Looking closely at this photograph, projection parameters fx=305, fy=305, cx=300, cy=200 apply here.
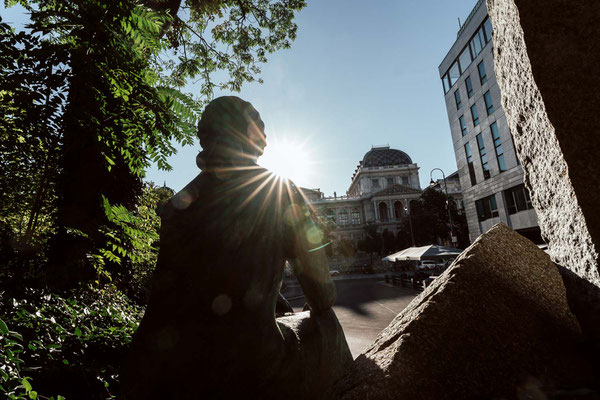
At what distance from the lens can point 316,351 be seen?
1.07m

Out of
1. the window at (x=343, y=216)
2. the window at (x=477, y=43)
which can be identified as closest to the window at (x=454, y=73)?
the window at (x=477, y=43)

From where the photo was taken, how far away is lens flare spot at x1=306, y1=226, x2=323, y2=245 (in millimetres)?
1096

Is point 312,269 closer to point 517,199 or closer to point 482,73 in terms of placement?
point 517,199

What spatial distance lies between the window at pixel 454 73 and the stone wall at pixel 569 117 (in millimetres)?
30514

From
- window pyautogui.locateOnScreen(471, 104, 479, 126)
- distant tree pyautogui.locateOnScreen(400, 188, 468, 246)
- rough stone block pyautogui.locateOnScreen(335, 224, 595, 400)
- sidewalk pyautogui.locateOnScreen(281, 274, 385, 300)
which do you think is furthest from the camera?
distant tree pyautogui.locateOnScreen(400, 188, 468, 246)

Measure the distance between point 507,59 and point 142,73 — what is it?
6.89ft

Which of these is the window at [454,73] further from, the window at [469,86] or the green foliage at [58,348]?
the green foliage at [58,348]

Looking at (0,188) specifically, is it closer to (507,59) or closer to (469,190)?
(507,59)

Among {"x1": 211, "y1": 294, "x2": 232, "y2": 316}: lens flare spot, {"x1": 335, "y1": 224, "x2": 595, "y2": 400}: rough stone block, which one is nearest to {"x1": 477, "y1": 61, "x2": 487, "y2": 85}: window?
{"x1": 335, "y1": 224, "x2": 595, "y2": 400}: rough stone block

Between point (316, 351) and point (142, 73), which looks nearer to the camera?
point (316, 351)

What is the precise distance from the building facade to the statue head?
66.7 metres

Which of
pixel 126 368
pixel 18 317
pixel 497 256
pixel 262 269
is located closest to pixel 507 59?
pixel 497 256

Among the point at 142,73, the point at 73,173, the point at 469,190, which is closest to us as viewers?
the point at 142,73

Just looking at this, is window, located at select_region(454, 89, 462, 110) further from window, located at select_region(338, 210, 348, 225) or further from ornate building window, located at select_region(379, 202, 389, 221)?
window, located at select_region(338, 210, 348, 225)
